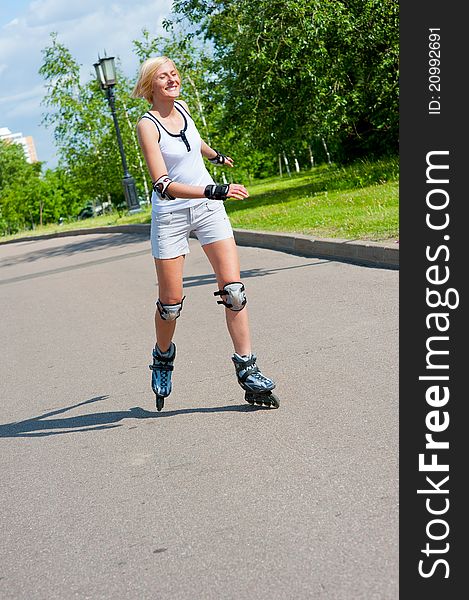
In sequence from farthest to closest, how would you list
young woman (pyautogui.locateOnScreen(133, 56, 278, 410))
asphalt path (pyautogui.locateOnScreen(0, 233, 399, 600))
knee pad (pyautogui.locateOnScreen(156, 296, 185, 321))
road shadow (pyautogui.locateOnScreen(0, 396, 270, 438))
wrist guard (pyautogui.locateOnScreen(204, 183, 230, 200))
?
road shadow (pyautogui.locateOnScreen(0, 396, 270, 438)), knee pad (pyautogui.locateOnScreen(156, 296, 185, 321)), young woman (pyautogui.locateOnScreen(133, 56, 278, 410)), wrist guard (pyautogui.locateOnScreen(204, 183, 230, 200)), asphalt path (pyautogui.locateOnScreen(0, 233, 399, 600))

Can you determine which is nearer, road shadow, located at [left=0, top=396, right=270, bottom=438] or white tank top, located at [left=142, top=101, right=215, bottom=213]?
white tank top, located at [left=142, top=101, right=215, bottom=213]

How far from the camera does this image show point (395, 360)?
6.07 metres

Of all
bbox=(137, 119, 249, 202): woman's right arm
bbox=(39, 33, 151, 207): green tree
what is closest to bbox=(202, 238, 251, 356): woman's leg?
bbox=(137, 119, 249, 202): woman's right arm

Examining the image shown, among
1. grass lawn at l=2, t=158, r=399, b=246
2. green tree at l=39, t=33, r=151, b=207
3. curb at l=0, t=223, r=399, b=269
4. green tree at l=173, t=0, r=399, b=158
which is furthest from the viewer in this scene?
green tree at l=39, t=33, r=151, b=207

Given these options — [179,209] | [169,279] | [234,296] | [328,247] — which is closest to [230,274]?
[234,296]

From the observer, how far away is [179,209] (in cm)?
538

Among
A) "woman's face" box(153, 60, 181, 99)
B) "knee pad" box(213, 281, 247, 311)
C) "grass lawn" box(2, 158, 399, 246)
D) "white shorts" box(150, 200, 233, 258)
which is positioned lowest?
"grass lawn" box(2, 158, 399, 246)

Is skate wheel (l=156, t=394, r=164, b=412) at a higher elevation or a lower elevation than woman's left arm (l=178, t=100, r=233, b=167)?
lower

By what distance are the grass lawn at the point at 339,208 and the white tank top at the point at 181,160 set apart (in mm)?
5868

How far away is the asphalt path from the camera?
11.6ft

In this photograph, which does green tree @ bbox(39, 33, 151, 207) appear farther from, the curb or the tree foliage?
the curb

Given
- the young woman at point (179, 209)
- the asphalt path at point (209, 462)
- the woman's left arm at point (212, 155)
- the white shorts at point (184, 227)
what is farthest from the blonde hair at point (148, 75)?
the asphalt path at point (209, 462)

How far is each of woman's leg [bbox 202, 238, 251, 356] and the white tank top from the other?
0.26 m

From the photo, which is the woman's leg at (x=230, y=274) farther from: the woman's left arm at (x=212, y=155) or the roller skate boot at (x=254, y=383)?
the woman's left arm at (x=212, y=155)
